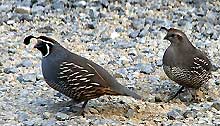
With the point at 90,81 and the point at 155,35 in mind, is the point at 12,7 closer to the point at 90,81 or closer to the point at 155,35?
the point at 155,35

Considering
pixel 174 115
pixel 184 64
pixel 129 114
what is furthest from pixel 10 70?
pixel 174 115

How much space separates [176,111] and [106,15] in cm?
373

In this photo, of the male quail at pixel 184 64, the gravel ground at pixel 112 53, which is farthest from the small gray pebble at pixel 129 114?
the male quail at pixel 184 64

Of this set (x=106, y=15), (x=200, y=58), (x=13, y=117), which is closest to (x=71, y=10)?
(x=106, y=15)

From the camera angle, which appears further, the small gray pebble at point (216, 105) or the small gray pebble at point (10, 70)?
the small gray pebble at point (10, 70)

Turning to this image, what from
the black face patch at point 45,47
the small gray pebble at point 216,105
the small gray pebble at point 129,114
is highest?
the black face patch at point 45,47

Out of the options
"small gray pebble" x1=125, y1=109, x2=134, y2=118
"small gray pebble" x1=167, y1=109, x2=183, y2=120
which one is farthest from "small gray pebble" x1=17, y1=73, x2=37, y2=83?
"small gray pebble" x1=167, y1=109, x2=183, y2=120

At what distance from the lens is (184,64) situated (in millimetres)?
7805

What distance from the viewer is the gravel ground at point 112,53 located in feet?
23.5

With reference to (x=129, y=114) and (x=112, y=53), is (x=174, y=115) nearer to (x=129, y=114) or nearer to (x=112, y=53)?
(x=129, y=114)

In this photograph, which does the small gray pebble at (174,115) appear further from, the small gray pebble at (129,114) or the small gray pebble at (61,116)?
the small gray pebble at (61,116)

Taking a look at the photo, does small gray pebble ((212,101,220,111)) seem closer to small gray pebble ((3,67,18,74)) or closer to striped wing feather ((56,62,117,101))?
striped wing feather ((56,62,117,101))

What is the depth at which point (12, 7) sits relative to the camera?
1101cm

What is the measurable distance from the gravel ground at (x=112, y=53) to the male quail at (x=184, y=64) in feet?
0.66
